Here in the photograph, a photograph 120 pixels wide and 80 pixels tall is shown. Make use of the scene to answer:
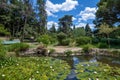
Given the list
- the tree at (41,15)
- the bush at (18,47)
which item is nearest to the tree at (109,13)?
the tree at (41,15)

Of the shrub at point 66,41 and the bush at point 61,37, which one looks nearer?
the shrub at point 66,41

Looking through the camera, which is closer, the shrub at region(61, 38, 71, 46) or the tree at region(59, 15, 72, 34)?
the shrub at region(61, 38, 71, 46)

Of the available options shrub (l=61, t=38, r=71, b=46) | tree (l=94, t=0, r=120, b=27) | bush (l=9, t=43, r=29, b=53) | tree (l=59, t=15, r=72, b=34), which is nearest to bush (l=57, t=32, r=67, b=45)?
shrub (l=61, t=38, r=71, b=46)

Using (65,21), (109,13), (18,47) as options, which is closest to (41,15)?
(109,13)

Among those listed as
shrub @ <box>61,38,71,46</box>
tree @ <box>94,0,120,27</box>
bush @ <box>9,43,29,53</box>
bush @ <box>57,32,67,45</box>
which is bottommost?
bush @ <box>9,43,29,53</box>

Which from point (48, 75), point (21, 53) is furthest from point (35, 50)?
point (48, 75)

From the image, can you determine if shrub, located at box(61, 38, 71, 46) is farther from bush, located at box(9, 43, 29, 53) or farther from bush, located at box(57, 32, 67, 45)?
bush, located at box(9, 43, 29, 53)

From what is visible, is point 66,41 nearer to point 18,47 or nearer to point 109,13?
point 18,47

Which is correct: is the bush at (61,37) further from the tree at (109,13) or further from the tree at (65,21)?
the tree at (65,21)

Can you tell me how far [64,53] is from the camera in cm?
2008

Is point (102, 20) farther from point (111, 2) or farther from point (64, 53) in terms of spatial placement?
point (64, 53)

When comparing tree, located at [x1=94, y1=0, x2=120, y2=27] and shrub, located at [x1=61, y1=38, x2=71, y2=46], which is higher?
tree, located at [x1=94, y1=0, x2=120, y2=27]

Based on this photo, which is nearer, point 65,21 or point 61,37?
point 61,37

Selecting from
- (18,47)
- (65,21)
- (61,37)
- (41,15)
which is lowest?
(18,47)
